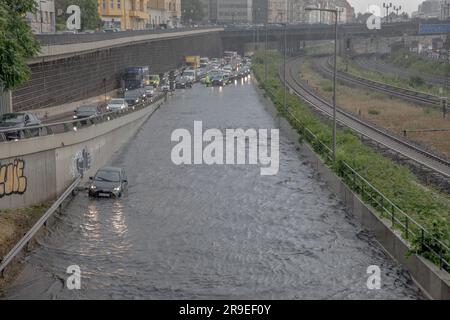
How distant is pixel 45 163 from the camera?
110ft

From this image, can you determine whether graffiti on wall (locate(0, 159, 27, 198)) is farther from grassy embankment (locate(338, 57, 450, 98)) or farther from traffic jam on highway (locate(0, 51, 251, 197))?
grassy embankment (locate(338, 57, 450, 98))

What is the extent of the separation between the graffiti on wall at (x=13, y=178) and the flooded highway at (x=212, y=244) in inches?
86.6

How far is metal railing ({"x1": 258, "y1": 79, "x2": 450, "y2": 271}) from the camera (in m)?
22.0

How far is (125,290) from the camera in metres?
23.9

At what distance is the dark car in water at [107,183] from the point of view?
117 feet

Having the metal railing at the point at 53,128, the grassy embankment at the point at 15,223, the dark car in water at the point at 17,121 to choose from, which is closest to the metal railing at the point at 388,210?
the grassy embankment at the point at 15,223

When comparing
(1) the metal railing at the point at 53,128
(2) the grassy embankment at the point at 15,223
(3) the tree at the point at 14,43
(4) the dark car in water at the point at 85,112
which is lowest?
(2) the grassy embankment at the point at 15,223

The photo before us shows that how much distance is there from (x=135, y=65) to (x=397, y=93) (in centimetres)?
3210

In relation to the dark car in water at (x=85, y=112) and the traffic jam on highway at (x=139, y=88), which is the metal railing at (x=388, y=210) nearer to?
the traffic jam on highway at (x=139, y=88)

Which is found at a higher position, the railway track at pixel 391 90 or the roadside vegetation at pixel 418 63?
the roadside vegetation at pixel 418 63

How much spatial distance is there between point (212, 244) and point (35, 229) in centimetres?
656

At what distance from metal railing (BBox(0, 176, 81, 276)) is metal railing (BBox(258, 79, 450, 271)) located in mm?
12470

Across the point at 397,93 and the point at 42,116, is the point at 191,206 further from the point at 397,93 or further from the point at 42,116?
the point at 397,93

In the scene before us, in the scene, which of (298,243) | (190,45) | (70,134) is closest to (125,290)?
(298,243)
